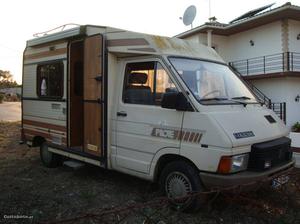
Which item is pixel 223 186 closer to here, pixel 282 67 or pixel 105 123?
pixel 105 123

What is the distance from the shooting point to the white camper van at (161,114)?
4516mm

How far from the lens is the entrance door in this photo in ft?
19.8

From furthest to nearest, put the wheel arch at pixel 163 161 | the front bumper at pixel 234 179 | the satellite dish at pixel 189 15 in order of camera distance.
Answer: the satellite dish at pixel 189 15 < the wheel arch at pixel 163 161 < the front bumper at pixel 234 179

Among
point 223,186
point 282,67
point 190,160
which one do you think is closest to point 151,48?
point 190,160

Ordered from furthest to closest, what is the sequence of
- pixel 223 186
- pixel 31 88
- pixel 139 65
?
pixel 31 88, pixel 139 65, pixel 223 186

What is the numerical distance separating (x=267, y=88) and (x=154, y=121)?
15.0 metres

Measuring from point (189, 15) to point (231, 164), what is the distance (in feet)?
53.6

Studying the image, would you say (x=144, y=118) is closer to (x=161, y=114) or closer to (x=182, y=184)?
(x=161, y=114)

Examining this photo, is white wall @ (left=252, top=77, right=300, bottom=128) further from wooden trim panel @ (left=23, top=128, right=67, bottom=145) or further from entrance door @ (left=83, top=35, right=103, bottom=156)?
entrance door @ (left=83, top=35, right=103, bottom=156)

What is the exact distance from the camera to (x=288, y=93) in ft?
57.8

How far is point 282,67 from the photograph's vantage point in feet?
57.8

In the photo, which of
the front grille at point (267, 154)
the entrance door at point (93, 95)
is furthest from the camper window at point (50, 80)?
the front grille at point (267, 154)

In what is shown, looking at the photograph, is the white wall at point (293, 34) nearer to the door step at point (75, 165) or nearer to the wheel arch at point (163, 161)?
the door step at point (75, 165)

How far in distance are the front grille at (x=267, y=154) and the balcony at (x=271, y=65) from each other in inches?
525
